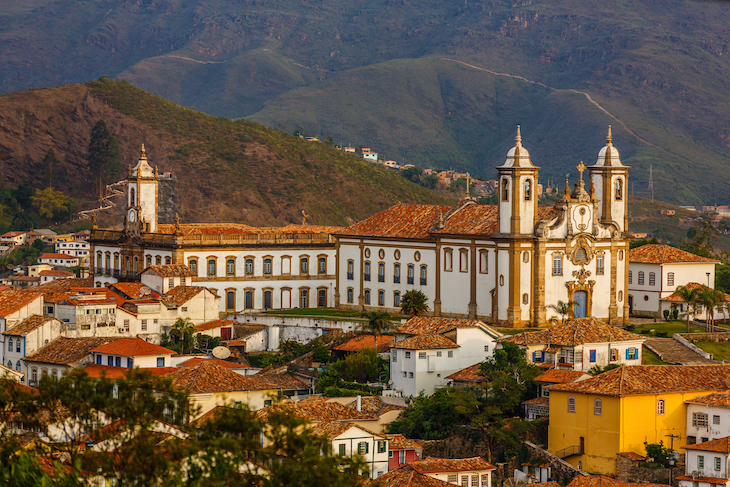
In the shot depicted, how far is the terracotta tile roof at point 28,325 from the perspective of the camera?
70.8 m

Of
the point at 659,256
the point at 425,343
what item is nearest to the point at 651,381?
the point at 425,343

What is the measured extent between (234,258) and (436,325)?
64.3 ft

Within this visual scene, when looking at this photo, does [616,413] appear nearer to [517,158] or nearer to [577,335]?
[577,335]

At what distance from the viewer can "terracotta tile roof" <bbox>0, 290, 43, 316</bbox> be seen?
73.5m

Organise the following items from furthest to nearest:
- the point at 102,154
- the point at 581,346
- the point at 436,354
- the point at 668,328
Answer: the point at 102,154 → the point at 668,328 → the point at 436,354 → the point at 581,346

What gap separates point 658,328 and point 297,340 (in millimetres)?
18718

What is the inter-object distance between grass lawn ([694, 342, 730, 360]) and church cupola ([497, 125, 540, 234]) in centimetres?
1019

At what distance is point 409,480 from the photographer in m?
48.7

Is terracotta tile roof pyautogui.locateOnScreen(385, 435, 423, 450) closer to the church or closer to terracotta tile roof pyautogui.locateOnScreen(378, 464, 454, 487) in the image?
terracotta tile roof pyautogui.locateOnScreen(378, 464, 454, 487)

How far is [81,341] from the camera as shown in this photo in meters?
70.1

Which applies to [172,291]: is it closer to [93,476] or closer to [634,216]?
[93,476]

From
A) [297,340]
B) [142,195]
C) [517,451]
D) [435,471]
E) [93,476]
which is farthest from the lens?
[142,195]

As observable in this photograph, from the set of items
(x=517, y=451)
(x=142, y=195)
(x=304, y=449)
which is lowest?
(x=517, y=451)

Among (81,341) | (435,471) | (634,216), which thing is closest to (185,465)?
(435,471)
